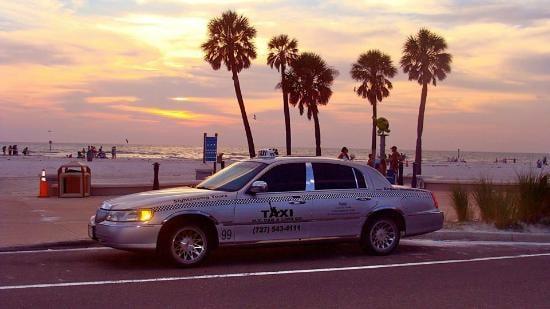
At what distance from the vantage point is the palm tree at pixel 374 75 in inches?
2196

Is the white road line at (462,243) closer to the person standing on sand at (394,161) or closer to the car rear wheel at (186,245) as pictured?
the car rear wheel at (186,245)

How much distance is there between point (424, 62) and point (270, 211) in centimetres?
4381

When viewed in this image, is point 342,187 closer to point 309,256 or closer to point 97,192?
point 309,256

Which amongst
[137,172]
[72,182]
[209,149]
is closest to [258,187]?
[72,182]

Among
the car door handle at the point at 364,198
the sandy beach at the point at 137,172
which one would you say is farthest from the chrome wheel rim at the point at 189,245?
the sandy beach at the point at 137,172

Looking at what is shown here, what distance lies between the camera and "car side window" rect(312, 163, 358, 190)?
1032 centimetres

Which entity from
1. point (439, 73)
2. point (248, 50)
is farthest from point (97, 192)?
point (439, 73)

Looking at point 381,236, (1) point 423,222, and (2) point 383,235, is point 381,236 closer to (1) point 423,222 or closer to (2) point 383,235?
(2) point 383,235

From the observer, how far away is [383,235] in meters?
10.6

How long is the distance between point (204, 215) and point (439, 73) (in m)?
44.7

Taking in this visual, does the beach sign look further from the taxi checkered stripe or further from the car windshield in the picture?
the taxi checkered stripe

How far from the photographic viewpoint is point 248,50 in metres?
46.1

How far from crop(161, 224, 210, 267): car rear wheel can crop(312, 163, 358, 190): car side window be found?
1954 millimetres

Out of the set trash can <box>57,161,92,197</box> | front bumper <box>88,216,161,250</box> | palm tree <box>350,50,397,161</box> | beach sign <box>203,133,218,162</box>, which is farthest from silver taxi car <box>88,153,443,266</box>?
palm tree <box>350,50,397,161</box>
